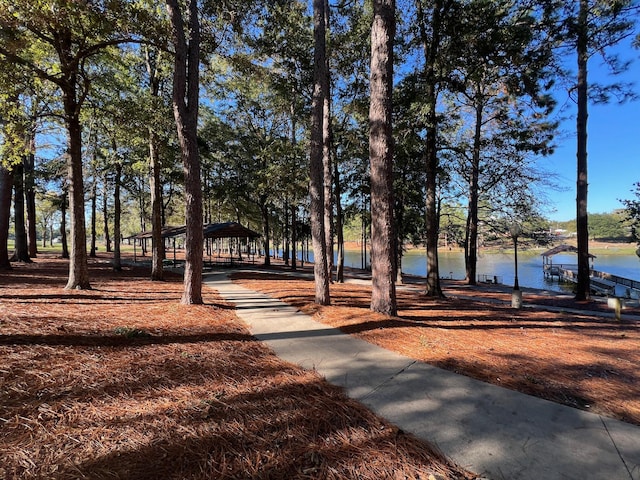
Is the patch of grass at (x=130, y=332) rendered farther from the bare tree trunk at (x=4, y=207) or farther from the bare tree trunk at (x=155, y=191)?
the bare tree trunk at (x=4, y=207)

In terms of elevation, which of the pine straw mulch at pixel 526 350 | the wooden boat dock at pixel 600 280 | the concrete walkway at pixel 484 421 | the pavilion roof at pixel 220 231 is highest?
the pavilion roof at pixel 220 231

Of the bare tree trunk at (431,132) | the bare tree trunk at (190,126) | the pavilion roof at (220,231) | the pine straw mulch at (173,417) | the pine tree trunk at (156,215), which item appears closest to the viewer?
the pine straw mulch at (173,417)

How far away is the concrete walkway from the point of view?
1888 mm

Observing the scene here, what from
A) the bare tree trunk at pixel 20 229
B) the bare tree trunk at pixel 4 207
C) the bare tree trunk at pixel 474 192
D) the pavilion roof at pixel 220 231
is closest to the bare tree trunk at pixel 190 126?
the bare tree trunk at pixel 4 207

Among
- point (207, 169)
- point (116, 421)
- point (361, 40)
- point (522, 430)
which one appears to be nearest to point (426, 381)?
point (522, 430)

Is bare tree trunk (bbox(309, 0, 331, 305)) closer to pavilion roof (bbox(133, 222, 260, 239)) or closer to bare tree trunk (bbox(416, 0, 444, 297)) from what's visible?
bare tree trunk (bbox(416, 0, 444, 297))

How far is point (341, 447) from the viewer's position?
6.38 feet

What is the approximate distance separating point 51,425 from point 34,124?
9.16 meters

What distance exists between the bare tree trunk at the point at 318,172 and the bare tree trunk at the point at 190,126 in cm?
244

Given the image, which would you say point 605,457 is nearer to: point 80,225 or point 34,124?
point 80,225

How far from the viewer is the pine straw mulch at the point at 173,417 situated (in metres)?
1.68

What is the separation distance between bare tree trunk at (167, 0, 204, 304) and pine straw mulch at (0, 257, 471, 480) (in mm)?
2491

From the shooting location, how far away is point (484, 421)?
2.34m

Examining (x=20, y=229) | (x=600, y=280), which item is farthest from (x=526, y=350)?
(x=600, y=280)
